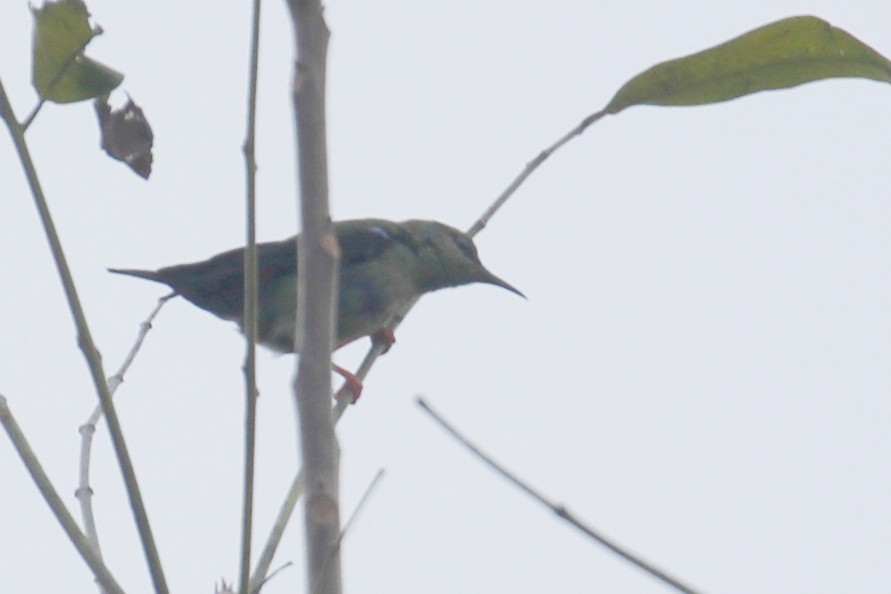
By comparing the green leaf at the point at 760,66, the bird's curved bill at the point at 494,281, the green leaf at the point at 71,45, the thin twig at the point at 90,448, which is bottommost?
the thin twig at the point at 90,448

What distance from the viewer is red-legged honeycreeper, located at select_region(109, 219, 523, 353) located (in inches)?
243

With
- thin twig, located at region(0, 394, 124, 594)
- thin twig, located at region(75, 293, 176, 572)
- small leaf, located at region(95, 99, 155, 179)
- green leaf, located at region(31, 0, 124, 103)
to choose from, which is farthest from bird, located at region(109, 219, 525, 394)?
thin twig, located at region(0, 394, 124, 594)

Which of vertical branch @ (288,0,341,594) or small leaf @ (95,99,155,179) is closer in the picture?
vertical branch @ (288,0,341,594)

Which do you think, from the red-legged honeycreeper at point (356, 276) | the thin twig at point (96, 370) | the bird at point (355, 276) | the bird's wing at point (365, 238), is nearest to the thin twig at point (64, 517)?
the thin twig at point (96, 370)

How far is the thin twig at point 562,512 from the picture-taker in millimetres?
1592

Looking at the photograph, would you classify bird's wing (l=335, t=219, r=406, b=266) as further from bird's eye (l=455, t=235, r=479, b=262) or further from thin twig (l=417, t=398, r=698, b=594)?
thin twig (l=417, t=398, r=698, b=594)

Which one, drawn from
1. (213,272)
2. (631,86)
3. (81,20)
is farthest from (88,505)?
(213,272)

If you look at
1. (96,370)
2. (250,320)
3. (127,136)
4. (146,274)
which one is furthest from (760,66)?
(146,274)

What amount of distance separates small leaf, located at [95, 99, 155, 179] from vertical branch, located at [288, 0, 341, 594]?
810 millimetres

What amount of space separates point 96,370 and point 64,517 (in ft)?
0.80

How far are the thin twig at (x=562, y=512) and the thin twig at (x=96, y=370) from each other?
42 centimetres

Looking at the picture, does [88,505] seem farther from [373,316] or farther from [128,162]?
[373,316]

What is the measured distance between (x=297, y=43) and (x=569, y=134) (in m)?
1.26

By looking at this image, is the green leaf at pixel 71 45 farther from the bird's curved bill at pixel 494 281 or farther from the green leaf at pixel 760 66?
the bird's curved bill at pixel 494 281
